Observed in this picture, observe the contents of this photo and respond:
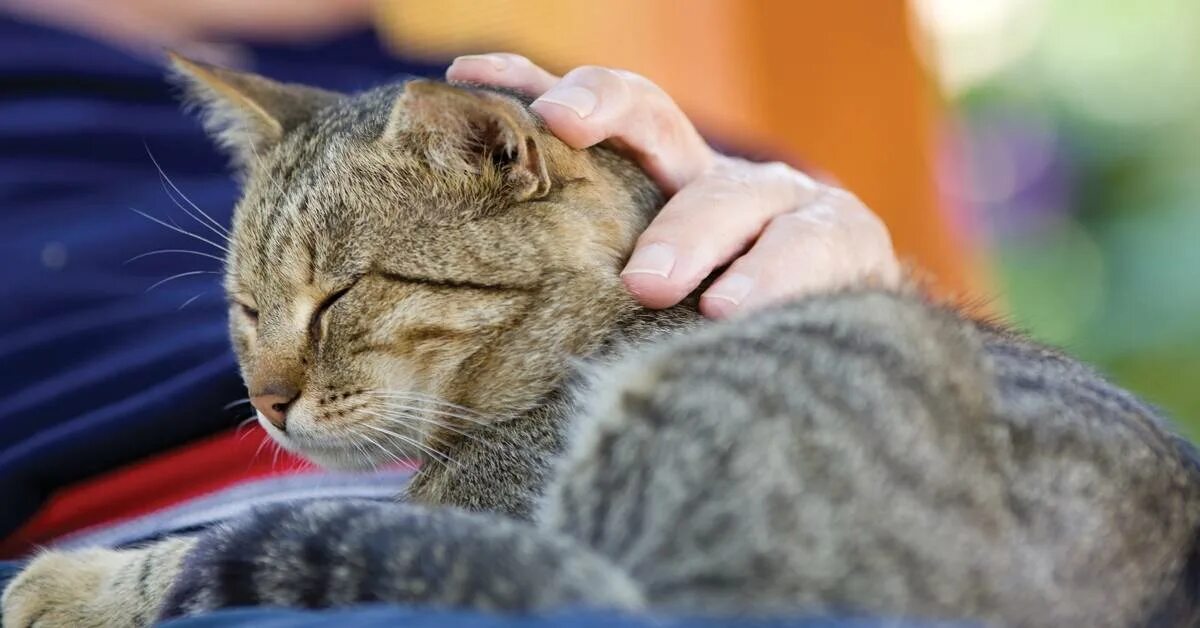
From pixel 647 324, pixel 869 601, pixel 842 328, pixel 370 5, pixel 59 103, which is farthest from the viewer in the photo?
pixel 370 5

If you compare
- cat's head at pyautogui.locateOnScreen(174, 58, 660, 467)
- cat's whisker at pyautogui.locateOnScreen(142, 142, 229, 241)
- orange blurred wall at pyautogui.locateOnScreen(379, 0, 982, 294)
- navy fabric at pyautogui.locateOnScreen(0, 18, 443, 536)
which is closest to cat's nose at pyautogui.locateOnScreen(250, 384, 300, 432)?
cat's head at pyautogui.locateOnScreen(174, 58, 660, 467)

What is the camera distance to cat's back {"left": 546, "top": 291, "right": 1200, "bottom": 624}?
71 cm

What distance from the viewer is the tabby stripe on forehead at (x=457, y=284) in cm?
115

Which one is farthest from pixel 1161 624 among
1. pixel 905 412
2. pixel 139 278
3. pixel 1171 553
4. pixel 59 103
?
pixel 59 103

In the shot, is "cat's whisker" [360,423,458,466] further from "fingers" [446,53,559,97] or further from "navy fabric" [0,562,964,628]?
"fingers" [446,53,559,97]

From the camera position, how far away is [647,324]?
1159 mm

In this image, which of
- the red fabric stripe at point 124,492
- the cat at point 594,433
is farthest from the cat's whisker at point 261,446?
the cat at point 594,433

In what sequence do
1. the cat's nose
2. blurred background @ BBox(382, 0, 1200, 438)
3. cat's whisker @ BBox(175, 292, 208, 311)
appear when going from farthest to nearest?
1. blurred background @ BBox(382, 0, 1200, 438)
2. cat's whisker @ BBox(175, 292, 208, 311)
3. the cat's nose

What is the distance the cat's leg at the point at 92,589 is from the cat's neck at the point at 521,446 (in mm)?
263

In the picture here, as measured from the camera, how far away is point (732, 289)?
119cm

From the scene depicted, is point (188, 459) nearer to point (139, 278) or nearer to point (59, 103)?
point (139, 278)

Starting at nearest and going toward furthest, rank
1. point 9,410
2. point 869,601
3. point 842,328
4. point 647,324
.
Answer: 1. point 869,601
2. point 842,328
3. point 647,324
4. point 9,410

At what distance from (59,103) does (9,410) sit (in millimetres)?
744

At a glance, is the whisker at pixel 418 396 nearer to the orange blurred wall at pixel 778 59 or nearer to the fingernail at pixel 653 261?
the fingernail at pixel 653 261
